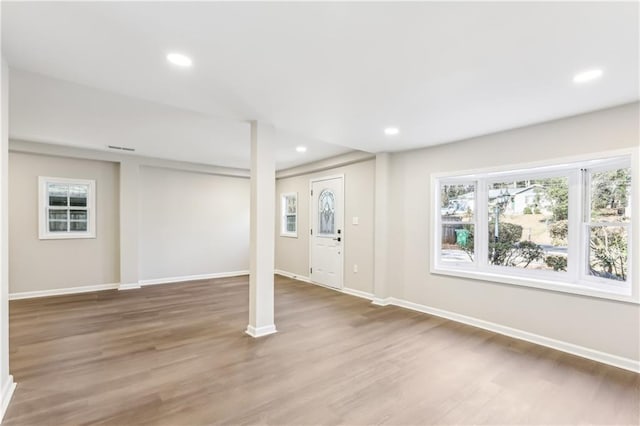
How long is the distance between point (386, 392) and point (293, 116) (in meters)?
2.73

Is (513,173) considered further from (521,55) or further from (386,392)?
(386,392)

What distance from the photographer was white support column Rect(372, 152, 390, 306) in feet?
16.0

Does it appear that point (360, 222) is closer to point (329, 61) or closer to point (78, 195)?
point (329, 61)

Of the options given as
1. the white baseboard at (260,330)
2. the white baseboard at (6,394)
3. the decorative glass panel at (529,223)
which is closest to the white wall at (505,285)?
the decorative glass panel at (529,223)

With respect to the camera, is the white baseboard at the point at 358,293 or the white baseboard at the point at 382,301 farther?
the white baseboard at the point at 358,293

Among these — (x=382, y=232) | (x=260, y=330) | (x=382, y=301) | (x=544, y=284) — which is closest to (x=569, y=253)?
(x=544, y=284)

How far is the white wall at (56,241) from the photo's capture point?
5.00 meters

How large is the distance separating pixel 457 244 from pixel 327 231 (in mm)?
2554

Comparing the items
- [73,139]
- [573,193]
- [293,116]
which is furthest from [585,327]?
[73,139]

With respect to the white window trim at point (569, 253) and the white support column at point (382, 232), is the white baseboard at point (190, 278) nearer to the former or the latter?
the white support column at point (382, 232)

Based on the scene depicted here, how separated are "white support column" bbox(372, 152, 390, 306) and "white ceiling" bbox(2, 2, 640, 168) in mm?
1300

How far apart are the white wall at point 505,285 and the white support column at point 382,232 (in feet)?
0.36

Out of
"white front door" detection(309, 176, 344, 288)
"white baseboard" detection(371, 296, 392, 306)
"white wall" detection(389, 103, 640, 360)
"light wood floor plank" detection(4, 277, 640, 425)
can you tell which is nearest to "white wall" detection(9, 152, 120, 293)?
"light wood floor plank" detection(4, 277, 640, 425)

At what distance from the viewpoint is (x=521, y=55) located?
2.03 meters
